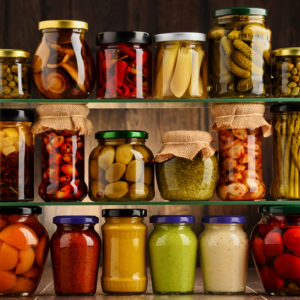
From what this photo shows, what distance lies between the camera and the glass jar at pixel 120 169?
170cm

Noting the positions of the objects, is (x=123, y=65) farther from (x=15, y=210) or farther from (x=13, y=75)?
(x=15, y=210)

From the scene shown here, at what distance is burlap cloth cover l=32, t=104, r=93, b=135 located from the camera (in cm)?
172

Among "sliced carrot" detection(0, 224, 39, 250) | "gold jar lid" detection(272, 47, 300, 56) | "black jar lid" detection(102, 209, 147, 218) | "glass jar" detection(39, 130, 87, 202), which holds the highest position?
"gold jar lid" detection(272, 47, 300, 56)

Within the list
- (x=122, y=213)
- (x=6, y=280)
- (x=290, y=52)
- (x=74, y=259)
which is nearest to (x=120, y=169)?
(x=122, y=213)

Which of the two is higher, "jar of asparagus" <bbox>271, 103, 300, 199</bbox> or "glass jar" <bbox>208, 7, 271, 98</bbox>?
"glass jar" <bbox>208, 7, 271, 98</bbox>

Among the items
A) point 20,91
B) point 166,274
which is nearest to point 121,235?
point 166,274

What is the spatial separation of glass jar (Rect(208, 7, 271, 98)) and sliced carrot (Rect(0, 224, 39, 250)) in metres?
0.49

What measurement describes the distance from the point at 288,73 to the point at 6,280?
0.72m

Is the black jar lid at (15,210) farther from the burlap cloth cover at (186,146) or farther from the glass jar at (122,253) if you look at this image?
the burlap cloth cover at (186,146)

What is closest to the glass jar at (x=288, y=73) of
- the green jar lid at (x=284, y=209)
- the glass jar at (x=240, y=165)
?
the glass jar at (x=240, y=165)

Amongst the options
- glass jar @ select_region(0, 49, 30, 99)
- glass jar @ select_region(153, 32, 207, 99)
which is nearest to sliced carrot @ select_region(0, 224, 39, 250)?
glass jar @ select_region(0, 49, 30, 99)

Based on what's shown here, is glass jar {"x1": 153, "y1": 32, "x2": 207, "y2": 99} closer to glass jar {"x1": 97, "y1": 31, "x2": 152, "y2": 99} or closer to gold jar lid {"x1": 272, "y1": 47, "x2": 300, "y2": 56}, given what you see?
glass jar {"x1": 97, "y1": 31, "x2": 152, "y2": 99}

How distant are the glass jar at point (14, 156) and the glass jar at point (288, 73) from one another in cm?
53

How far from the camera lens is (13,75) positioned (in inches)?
67.7
